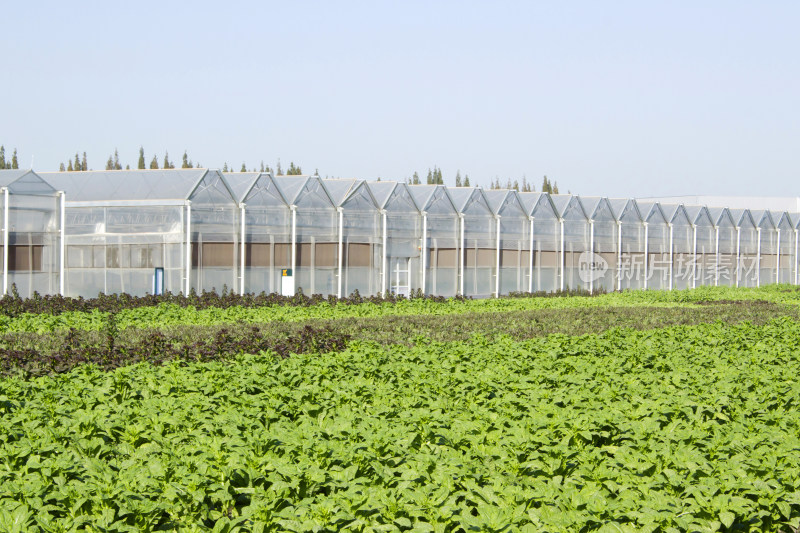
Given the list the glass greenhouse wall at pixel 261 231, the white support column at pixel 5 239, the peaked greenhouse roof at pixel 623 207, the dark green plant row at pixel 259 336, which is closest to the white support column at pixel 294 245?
the glass greenhouse wall at pixel 261 231

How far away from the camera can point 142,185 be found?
27.5m

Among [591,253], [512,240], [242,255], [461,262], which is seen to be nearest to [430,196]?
[461,262]

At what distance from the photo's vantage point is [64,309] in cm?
1962

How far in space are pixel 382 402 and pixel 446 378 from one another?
60.5 inches

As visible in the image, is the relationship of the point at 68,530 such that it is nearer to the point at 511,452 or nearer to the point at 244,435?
the point at 244,435

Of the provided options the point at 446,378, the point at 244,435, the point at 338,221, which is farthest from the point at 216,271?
the point at 244,435

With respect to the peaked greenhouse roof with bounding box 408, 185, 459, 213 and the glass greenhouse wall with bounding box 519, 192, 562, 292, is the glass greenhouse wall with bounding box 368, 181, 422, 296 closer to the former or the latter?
the peaked greenhouse roof with bounding box 408, 185, 459, 213

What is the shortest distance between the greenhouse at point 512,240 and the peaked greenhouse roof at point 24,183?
17950 mm

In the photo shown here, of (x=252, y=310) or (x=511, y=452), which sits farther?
(x=252, y=310)

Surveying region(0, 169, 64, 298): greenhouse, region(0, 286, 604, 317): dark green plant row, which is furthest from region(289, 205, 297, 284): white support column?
region(0, 169, 64, 298): greenhouse

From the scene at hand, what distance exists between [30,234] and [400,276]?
13531 millimetres

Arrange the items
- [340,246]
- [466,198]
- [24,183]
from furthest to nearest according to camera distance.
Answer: [466,198], [340,246], [24,183]

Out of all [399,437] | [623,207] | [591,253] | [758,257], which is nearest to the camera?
[399,437]

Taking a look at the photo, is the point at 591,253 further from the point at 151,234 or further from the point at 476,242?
the point at 151,234
